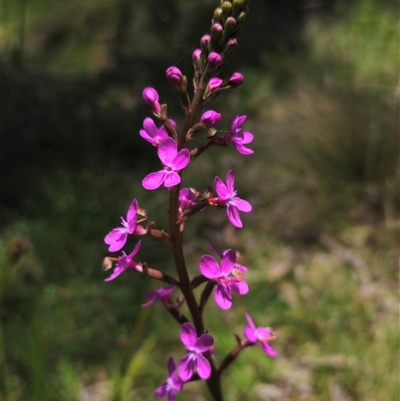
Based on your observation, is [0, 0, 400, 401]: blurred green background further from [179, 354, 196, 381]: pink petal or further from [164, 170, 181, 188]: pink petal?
[164, 170, 181, 188]: pink petal

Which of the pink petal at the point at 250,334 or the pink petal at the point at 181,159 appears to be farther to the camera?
the pink petal at the point at 250,334

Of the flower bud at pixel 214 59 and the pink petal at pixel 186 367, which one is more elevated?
the flower bud at pixel 214 59

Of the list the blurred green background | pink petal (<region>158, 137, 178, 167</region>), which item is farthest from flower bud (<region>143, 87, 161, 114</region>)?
the blurred green background

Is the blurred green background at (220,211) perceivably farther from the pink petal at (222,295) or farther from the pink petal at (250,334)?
the pink petal at (222,295)

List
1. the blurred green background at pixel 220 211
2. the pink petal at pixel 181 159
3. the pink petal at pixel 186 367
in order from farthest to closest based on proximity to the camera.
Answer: the blurred green background at pixel 220 211, the pink petal at pixel 186 367, the pink petal at pixel 181 159

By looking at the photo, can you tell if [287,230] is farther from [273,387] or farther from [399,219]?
[273,387]

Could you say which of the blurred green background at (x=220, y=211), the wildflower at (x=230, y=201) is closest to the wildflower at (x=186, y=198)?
the wildflower at (x=230, y=201)

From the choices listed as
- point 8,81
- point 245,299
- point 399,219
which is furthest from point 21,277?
point 399,219
